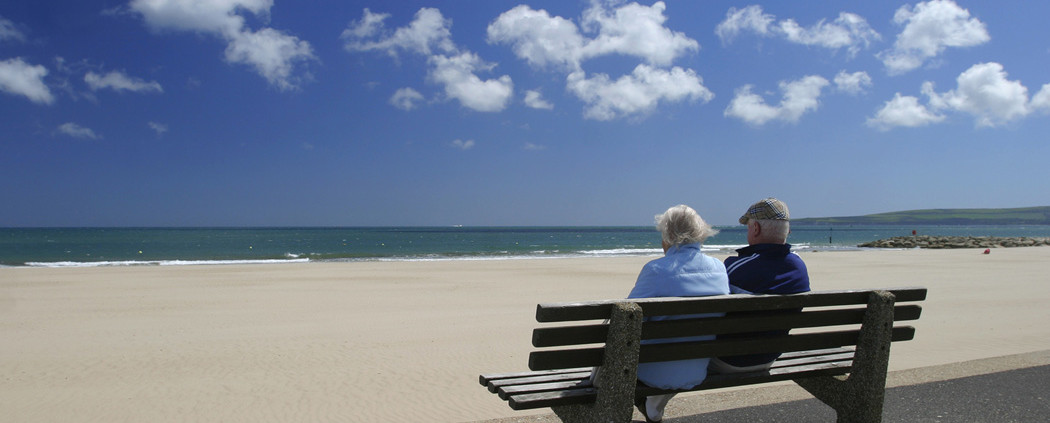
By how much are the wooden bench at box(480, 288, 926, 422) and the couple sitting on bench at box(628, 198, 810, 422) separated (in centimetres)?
9

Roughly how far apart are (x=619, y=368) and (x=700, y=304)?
0.47 m

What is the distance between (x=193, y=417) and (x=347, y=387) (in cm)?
136

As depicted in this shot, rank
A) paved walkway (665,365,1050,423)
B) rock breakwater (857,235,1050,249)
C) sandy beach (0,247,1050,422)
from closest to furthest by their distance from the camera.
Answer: paved walkway (665,365,1050,423) → sandy beach (0,247,1050,422) → rock breakwater (857,235,1050,249)

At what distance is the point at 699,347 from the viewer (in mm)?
3240

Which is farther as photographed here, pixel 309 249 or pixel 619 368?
pixel 309 249

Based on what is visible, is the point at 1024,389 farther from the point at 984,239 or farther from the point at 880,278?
the point at 984,239

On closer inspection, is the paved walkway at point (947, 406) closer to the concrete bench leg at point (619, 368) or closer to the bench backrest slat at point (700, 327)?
the bench backrest slat at point (700, 327)

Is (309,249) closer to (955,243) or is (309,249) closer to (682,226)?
(955,243)

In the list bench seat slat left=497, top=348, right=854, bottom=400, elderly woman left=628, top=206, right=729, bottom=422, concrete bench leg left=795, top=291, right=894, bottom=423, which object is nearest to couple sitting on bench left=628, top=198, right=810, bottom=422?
elderly woman left=628, top=206, right=729, bottom=422

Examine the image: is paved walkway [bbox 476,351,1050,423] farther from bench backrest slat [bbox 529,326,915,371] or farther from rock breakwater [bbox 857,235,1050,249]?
rock breakwater [bbox 857,235,1050,249]

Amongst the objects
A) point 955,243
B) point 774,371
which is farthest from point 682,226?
point 955,243

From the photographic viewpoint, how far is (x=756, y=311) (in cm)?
349

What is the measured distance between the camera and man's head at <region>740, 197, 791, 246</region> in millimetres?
3732

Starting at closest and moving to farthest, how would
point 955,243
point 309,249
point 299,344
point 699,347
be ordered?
point 699,347 < point 299,344 < point 955,243 < point 309,249
